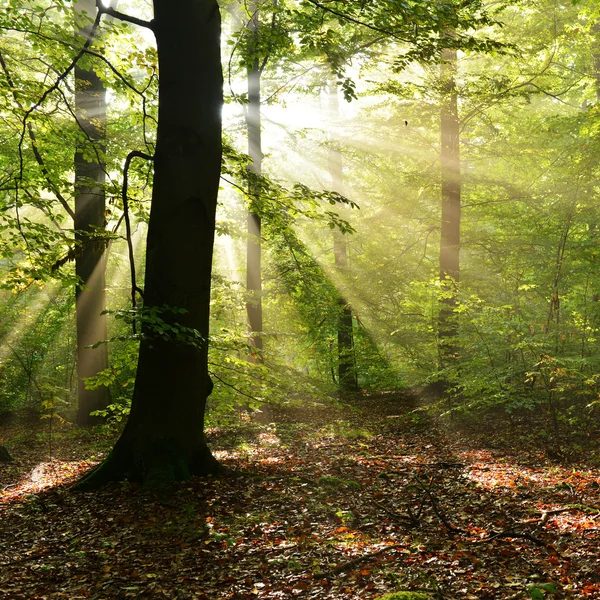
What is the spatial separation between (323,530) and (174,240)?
3548 millimetres

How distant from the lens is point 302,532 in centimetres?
506

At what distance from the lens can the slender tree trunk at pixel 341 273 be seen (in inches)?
666

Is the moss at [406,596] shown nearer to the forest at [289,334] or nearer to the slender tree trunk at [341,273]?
the forest at [289,334]

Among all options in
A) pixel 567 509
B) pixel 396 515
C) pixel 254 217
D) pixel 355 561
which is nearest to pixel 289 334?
pixel 254 217

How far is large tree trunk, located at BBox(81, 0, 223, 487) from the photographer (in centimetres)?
602

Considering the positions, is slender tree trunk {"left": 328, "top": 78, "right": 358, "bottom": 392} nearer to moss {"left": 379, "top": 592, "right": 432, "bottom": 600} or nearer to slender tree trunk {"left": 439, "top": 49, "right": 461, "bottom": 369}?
slender tree trunk {"left": 439, "top": 49, "right": 461, "bottom": 369}

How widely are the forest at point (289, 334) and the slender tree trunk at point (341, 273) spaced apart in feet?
0.79

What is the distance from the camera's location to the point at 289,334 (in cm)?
1096

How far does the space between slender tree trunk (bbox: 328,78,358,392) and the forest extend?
0.24m

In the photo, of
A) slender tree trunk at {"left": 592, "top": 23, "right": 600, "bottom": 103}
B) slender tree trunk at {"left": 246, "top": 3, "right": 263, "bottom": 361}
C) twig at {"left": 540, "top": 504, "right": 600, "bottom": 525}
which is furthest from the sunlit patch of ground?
slender tree trunk at {"left": 592, "top": 23, "right": 600, "bottom": 103}

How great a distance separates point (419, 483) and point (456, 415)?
5.33 m

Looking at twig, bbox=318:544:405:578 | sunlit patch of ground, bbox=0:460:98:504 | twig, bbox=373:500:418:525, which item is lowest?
sunlit patch of ground, bbox=0:460:98:504

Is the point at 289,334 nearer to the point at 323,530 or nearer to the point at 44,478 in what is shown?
the point at 44,478

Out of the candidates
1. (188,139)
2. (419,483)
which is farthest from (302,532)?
(188,139)
